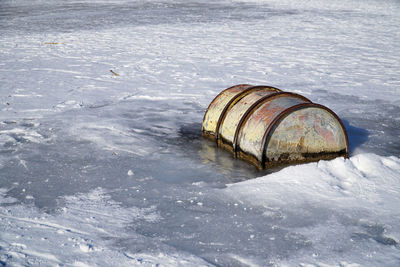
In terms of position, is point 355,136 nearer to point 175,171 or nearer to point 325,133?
point 325,133

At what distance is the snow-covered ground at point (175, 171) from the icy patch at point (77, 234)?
12 mm

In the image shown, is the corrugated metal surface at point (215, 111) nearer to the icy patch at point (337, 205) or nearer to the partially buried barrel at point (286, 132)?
the partially buried barrel at point (286, 132)

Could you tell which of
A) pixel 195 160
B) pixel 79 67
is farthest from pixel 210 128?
pixel 79 67

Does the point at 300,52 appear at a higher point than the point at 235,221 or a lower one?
higher

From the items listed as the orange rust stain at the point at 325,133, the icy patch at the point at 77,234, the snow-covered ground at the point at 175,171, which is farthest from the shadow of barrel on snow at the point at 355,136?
the icy patch at the point at 77,234

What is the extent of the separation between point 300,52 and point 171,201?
7589mm

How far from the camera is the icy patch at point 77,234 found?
2617 mm

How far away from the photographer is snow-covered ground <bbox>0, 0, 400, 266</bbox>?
2771 mm

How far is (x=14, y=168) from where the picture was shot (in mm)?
3912

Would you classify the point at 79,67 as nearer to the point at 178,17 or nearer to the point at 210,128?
the point at 210,128

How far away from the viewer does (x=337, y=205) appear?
326 cm

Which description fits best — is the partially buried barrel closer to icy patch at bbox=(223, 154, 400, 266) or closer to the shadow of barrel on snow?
icy patch at bbox=(223, 154, 400, 266)

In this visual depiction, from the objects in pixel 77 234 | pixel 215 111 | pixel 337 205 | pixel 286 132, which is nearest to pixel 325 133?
pixel 286 132

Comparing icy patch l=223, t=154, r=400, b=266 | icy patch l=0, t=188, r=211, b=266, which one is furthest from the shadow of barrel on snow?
icy patch l=0, t=188, r=211, b=266
